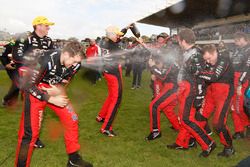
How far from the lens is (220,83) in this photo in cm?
512

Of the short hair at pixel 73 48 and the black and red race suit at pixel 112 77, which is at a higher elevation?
the short hair at pixel 73 48

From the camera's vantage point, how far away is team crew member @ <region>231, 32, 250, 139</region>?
615cm

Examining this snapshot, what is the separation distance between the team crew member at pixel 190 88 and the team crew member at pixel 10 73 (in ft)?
16.7

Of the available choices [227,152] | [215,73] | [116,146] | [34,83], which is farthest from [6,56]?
[227,152]

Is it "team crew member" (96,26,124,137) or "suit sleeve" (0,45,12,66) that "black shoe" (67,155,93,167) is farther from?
"suit sleeve" (0,45,12,66)

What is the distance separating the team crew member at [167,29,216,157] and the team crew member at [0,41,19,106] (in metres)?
5.09

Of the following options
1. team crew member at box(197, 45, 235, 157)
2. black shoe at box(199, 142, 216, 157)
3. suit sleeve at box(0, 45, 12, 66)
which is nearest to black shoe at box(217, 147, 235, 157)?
team crew member at box(197, 45, 235, 157)

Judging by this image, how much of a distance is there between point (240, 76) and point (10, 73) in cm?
595

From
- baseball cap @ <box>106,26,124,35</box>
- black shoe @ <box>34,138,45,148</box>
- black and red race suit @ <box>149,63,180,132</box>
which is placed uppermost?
baseball cap @ <box>106,26,124,35</box>

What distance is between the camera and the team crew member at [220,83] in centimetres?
496

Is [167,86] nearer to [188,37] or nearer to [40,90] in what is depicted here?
[188,37]

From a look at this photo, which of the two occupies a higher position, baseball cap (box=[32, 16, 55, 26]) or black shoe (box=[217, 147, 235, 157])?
baseball cap (box=[32, 16, 55, 26])

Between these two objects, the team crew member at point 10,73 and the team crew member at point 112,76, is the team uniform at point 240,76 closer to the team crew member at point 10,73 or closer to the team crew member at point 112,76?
the team crew member at point 112,76

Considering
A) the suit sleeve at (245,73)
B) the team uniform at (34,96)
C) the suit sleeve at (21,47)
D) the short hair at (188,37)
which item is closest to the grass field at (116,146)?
the team uniform at (34,96)
